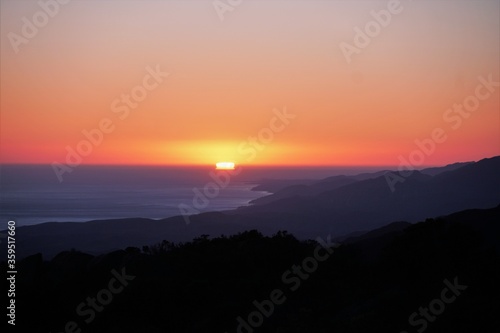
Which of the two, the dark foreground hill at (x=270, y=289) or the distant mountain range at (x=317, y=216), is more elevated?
the distant mountain range at (x=317, y=216)

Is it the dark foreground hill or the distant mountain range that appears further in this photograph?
the distant mountain range

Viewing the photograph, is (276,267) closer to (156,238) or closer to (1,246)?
(1,246)

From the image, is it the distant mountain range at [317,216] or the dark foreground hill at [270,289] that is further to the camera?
the distant mountain range at [317,216]

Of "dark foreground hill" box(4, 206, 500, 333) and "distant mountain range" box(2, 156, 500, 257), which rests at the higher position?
"distant mountain range" box(2, 156, 500, 257)

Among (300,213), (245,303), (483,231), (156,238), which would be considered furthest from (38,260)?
(300,213)

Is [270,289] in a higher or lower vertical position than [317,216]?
lower
